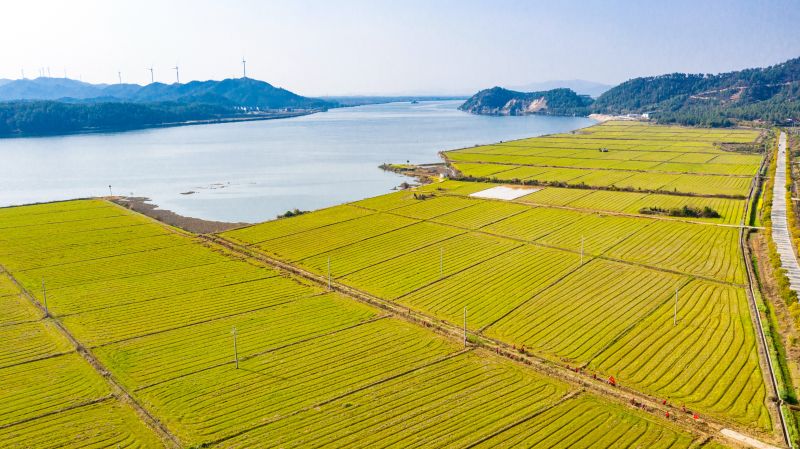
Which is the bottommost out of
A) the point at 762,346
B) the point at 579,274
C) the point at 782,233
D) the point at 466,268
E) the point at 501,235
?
the point at 762,346

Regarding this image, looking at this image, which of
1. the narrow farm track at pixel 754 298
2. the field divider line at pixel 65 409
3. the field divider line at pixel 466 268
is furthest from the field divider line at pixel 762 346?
the field divider line at pixel 65 409

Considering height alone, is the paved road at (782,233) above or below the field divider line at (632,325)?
above

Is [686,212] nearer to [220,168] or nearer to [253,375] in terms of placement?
[253,375]

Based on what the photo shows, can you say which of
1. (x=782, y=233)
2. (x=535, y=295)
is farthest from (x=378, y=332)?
(x=782, y=233)

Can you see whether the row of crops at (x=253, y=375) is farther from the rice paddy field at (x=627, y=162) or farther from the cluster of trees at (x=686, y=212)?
the rice paddy field at (x=627, y=162)

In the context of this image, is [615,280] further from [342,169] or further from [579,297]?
[342,169]

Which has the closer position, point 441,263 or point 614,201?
point 441,263
